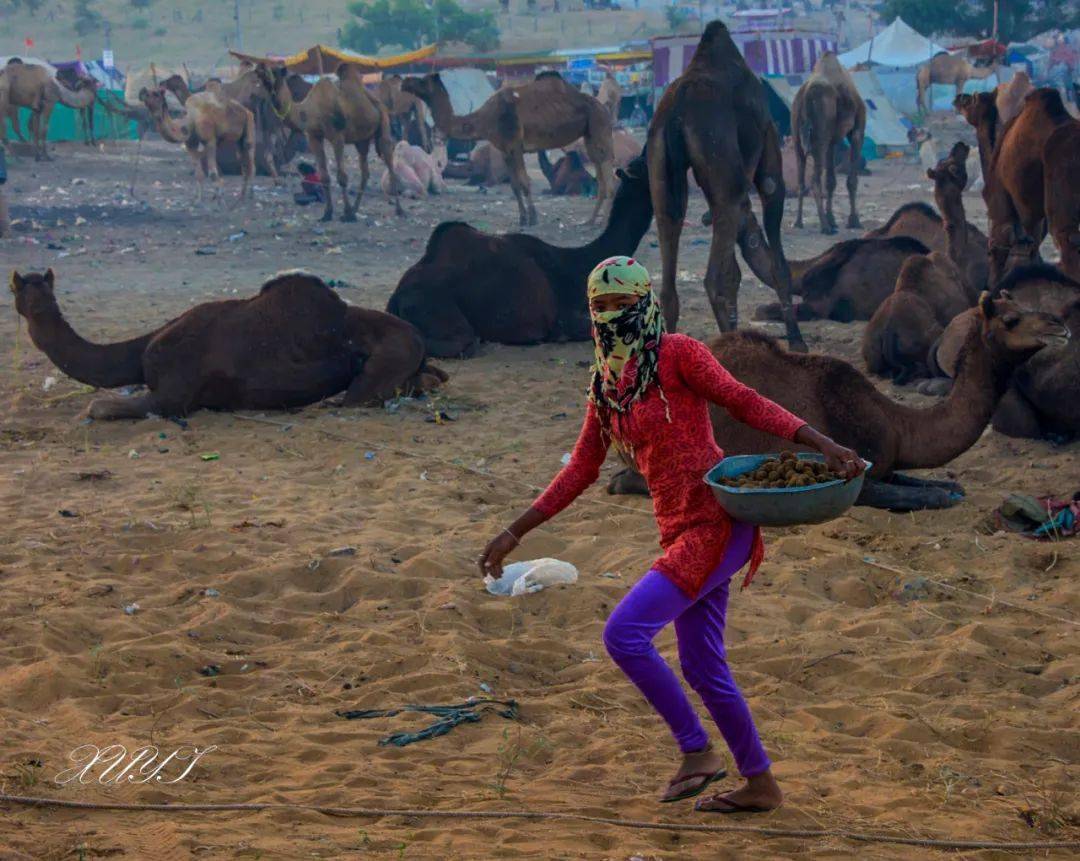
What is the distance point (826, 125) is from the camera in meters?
22.0

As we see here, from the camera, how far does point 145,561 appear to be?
6.88 meters

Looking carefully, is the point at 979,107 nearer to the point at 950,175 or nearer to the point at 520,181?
the point at 950,175

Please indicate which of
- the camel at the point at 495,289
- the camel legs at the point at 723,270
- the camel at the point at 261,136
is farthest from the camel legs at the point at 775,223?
the camel at the point at 261,136

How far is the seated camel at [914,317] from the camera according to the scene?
10.8 m

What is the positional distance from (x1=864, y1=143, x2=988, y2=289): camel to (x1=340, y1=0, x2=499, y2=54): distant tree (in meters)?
56.2

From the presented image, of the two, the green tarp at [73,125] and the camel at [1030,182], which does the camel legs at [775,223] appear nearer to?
the camel at [1030,182]

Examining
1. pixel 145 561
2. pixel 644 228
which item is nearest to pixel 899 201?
pixel 644 228

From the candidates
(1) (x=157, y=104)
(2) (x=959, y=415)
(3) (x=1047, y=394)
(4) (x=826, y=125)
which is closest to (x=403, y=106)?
(1) (x=157, y=104)

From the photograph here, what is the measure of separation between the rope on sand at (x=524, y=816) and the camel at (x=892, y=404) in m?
3.52

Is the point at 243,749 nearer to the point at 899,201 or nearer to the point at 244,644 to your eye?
the point at 244,644

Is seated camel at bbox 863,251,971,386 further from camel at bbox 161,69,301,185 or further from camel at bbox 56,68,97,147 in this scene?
camel at bbox 56,68,97,147

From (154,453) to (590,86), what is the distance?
37.2 m

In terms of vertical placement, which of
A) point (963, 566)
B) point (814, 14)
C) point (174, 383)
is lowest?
point (963, 566)

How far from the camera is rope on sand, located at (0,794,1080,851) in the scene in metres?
4.02
